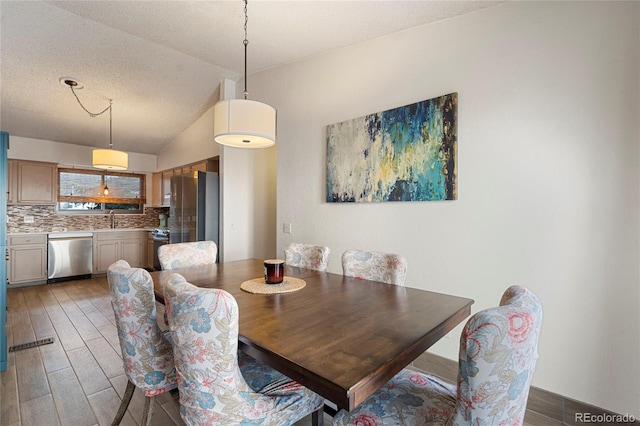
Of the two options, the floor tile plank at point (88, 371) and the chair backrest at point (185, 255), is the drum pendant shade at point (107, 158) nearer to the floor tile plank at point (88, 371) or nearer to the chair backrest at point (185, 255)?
the chair backrest at point (185, 255)

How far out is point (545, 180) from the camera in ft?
6.07

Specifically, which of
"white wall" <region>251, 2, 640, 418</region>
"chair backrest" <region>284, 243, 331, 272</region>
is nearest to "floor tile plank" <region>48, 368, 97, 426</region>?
"chair backrest" <region>284, 243, 331, 272</region>

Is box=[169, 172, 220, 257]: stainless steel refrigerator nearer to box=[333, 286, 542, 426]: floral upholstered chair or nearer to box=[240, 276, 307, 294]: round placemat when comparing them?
box=[240, 276, 307, 294]: round placemat

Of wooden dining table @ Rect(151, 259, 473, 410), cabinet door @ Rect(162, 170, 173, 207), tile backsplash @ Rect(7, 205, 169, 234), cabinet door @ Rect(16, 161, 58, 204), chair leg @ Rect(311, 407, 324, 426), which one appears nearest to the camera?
wooden dining table @ Rect(151, 259, 473, 410)

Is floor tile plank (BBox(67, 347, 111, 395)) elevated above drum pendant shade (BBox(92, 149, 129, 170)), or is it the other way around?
drum pendant shade (BBox(92, 149, 129, 170))

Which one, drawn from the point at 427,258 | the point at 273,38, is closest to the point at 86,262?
the point at 273,38

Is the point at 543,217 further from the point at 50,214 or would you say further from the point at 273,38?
the point at 50,214

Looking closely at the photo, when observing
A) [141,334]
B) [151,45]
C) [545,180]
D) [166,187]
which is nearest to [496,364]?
[141,334]

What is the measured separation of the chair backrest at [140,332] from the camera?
1.32 m

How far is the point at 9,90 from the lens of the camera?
362 cm

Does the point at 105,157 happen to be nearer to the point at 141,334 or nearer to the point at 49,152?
the point at 49,152

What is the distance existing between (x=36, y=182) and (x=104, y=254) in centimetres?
159

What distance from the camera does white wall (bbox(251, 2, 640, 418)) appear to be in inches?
63.8

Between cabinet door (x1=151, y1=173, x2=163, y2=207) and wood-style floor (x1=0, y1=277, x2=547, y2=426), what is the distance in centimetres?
272
